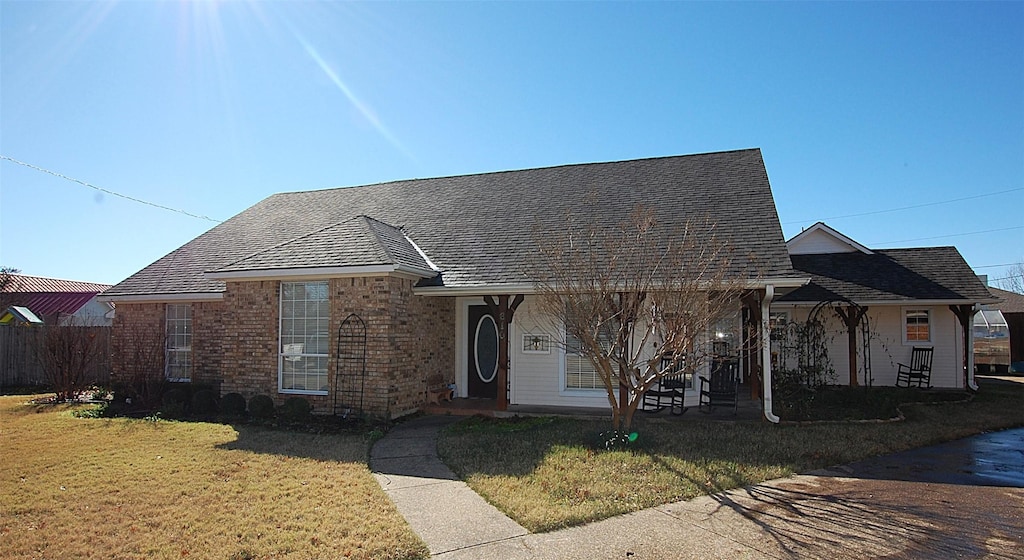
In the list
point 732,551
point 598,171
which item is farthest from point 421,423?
point 598,171

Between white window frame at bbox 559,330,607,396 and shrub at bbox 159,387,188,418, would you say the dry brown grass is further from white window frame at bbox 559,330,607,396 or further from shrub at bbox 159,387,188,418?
white window frame at bbox 559,330,607,396

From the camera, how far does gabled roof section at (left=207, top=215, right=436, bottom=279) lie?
11.2 meters

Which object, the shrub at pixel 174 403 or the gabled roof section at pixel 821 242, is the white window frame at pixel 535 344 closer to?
the shrub at pixel 174 403

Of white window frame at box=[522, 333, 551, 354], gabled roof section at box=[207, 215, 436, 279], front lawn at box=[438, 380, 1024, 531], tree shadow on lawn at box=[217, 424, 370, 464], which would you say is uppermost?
gabled roof section at box=[207, 215, 436, 279]

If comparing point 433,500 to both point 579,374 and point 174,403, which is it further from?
point 174,403

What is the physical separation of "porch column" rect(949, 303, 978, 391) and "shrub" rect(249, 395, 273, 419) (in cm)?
1698

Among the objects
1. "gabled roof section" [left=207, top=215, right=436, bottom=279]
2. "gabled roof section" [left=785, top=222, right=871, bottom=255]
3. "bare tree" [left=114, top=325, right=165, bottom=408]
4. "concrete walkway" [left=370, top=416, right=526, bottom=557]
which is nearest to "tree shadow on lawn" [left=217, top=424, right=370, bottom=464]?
"concrete walkway" [left=370, top=416, right=526, bottom=557]

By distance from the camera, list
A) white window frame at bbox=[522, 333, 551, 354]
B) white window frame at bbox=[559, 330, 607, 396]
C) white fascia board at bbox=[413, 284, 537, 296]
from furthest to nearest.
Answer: white window frame at bbox=[522, 333, 551, 354] < white window frame at bbox=[559, 330, 607, 396] < white fascia board at bbox=[413, 284, 537, 296]

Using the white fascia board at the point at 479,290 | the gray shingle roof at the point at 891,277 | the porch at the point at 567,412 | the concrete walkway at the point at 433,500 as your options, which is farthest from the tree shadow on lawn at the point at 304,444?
the gray shingle roof at the point at 891,277

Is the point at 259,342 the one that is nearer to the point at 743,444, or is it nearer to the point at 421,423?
the point at 421,423

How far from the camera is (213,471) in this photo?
7.56m

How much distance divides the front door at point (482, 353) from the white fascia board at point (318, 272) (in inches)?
70.3

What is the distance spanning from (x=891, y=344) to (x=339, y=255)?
1533 cm

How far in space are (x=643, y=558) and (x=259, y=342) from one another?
9578mm
